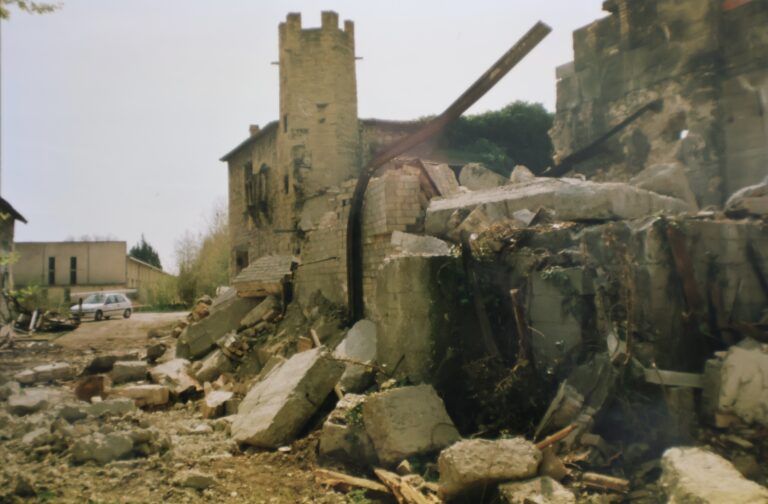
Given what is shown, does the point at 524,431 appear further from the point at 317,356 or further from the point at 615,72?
the point at 615,72

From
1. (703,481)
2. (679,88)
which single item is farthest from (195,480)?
(679,88)

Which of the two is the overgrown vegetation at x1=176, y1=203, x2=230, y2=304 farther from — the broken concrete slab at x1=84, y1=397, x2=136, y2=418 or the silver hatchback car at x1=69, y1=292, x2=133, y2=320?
the broken concrete slab at x1=84, y1=397, x2=136, y2=418

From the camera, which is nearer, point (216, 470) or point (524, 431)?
point (524, 431)

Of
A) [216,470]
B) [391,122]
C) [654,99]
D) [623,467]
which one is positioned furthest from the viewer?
[391,122]

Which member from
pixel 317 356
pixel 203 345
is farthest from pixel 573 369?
pixel 203 345

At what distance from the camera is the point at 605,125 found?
951cm

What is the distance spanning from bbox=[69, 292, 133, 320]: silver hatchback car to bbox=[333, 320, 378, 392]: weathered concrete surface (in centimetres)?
1956

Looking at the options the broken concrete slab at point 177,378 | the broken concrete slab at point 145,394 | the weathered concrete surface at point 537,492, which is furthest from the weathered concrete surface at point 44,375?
the weathered concrete surface at point 537,492

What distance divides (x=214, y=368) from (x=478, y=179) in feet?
19.3

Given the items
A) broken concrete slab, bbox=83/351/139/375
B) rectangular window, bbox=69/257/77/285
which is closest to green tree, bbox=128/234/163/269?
rectangular window, bbox=69/257/77/285

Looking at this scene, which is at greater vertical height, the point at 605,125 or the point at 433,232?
the point at 605,125

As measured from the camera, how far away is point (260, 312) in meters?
10.8

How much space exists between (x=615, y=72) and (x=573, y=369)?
6.63 meters

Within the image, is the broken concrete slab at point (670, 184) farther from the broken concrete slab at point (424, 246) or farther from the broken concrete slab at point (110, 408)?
the broken concrete slab at point (110, 408)
